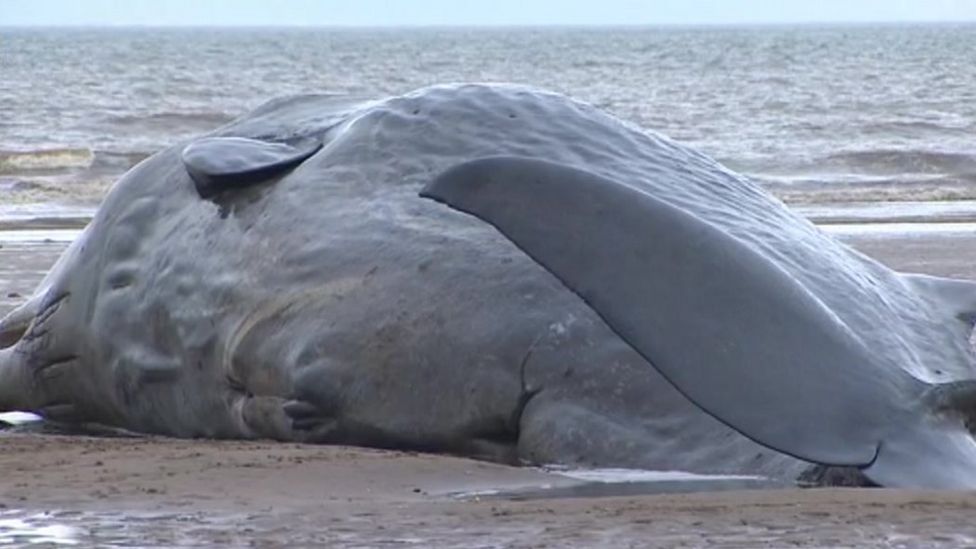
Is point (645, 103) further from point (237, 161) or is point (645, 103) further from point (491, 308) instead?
point (491, 308)

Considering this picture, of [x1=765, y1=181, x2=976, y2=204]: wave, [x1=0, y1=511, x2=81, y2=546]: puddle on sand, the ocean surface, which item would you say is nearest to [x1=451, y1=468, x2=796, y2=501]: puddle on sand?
[x1=0, y1=511, x2=81, y2=546]: puddle on sand

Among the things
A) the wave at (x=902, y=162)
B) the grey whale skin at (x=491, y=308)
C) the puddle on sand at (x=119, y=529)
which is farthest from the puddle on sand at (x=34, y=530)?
the wave at (x=902, y=162)

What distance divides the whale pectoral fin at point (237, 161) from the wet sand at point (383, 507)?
2.83 feet

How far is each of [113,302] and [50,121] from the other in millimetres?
29642

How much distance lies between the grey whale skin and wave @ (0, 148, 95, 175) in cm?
1760

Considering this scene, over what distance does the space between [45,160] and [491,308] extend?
68.6 feet

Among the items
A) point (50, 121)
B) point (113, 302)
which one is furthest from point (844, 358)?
point (50, 121)

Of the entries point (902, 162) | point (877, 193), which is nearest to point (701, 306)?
point (877, 193)

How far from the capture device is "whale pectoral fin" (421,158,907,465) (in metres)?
3.81

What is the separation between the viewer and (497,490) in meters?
4.27

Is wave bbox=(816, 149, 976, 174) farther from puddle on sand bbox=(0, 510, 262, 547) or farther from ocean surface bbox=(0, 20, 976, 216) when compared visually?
puddle on sand bbox=(0, 510, 262, 547)

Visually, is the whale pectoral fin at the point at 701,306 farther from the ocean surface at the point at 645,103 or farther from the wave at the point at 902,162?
the wave at the point at 902,162

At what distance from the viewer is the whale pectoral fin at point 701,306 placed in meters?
3.81

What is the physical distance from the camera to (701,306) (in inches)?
155
